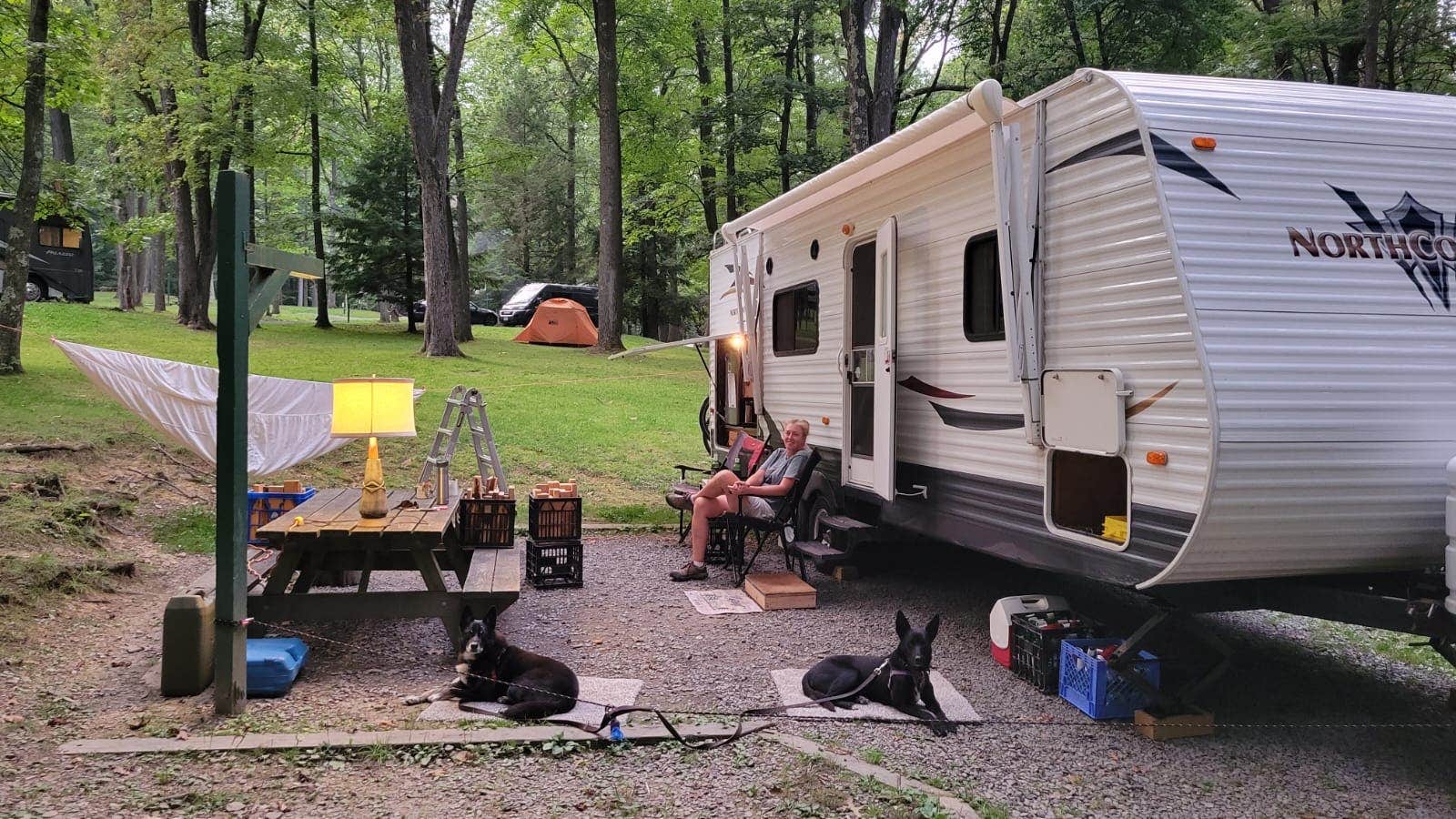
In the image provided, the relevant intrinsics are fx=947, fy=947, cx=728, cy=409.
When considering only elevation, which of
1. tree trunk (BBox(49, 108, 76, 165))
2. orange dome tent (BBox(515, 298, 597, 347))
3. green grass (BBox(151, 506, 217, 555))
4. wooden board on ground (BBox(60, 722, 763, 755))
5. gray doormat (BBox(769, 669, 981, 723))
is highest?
tree trunk (BBox(49, 108, 76, 165))

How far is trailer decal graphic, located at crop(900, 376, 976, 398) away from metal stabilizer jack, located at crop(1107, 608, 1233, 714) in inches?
60.2

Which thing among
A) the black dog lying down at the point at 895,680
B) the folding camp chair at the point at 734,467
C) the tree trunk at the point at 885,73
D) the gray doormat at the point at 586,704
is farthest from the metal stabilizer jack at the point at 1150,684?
the tree trunk at the point at 885,73

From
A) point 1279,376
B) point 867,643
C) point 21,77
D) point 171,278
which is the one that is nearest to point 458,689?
point 867,643

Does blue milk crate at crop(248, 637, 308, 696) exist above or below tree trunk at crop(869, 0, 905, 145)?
below

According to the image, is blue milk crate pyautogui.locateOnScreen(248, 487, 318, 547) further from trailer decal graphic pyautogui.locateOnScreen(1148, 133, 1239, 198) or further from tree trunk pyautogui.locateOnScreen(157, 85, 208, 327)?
tree trunk pyautogui.locateOnScreen(157, 85, 208, 327)

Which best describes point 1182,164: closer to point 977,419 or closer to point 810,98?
point 977,419

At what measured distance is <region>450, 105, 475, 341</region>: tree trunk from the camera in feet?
64.7

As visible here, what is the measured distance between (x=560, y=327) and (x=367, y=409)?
675 inches

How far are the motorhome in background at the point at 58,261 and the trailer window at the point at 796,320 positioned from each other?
61.9ft

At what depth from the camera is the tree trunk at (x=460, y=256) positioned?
64.7 ft

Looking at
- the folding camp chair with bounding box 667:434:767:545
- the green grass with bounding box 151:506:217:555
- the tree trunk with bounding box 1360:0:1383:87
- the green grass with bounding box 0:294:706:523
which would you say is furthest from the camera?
the tree trunk with bounding box 1360:0:1383:87

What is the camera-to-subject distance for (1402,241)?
3.63 metres

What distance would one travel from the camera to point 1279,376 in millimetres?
3389

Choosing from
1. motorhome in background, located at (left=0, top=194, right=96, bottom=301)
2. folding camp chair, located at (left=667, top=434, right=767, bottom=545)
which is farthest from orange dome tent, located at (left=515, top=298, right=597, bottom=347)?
folding camp chair, located at (left=667, top=434, right=767, bottom=545)
